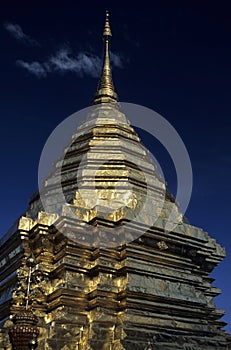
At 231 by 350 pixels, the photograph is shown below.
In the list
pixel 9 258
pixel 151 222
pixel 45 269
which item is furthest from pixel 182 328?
pixel 9 258

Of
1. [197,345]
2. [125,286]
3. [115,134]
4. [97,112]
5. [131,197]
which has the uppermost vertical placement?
[97,112]

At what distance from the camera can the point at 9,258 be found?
14406mm

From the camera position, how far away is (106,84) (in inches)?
840

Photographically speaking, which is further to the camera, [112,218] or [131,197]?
[131,197]

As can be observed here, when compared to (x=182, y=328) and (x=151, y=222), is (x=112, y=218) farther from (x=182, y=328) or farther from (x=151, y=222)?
(x=182, y=328)

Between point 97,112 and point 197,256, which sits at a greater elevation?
point 97,112

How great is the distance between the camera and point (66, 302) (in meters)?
12.1

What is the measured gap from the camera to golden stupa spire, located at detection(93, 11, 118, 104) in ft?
68.0

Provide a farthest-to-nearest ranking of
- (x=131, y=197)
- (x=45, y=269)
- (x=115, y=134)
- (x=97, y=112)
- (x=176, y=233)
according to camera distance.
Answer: (x=97, y=112), (x=115, y=134), (x=131, y=197), (x=176, y=233), (x=45, y=269)

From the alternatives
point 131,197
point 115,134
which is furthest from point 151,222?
point 115,134

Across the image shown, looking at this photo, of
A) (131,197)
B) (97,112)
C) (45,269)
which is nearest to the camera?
(45,269)

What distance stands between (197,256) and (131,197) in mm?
2688

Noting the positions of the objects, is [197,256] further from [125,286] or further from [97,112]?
[97,112]

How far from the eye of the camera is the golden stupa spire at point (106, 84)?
20719mm
